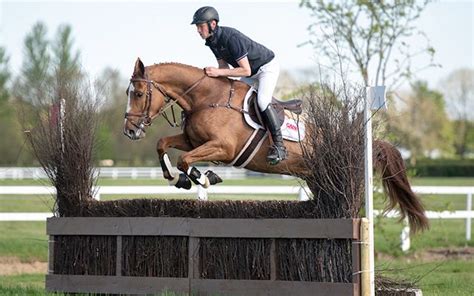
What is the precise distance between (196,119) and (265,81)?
720 mm

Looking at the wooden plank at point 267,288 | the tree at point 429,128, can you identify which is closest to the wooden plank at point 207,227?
the wooden plank at point 267,288

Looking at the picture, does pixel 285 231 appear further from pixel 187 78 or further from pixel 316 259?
pixel 187 78

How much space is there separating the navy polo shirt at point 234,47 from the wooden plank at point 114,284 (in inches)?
82.2

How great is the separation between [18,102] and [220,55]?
2.20 m

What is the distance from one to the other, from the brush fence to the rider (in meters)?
1.22

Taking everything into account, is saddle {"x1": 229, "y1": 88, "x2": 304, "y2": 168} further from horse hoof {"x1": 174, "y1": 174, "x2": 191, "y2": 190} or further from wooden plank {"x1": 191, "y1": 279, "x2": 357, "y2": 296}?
wooden plank {"x1": 191, "y1": 279, "x2": 357, "y2": 296}

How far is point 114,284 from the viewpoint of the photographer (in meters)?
7.36

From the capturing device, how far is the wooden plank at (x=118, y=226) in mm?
7207

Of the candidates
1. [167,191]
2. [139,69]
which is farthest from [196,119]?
[167,191]

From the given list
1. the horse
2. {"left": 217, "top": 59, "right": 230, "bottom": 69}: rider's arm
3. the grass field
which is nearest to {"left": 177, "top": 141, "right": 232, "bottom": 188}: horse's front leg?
the horse

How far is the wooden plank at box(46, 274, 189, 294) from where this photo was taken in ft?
23.4

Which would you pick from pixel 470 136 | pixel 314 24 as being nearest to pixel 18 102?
pixel 314 24

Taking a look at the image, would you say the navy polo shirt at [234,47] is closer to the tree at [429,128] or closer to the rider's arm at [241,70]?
the rider's arm at [241,70]

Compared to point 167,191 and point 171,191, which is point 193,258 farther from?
point 171,191
